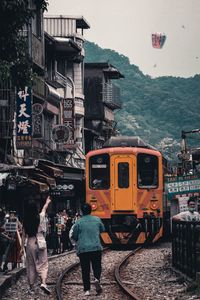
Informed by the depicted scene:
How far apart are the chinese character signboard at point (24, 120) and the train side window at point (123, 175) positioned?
3224 millimetres

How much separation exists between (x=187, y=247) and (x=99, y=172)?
11.7 m

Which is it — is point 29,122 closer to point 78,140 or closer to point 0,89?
point 0,89

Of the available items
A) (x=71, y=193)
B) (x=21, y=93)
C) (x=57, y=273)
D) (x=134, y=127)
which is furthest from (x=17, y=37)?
(x=134, y=127)

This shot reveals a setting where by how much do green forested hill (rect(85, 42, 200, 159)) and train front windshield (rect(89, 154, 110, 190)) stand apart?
3937 inches

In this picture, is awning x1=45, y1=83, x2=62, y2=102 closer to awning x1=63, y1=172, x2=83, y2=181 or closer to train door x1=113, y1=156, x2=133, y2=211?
awning x1=63, y1=172, x2=83, y2=181

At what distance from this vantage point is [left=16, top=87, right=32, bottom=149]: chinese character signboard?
1201 inches

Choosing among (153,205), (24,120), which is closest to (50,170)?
(24,120)

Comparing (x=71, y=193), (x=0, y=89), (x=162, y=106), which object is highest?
(x=162, y=106)

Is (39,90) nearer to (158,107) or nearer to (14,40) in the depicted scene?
(14,40)

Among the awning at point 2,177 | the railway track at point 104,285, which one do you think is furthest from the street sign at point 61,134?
the awning at point 2,177

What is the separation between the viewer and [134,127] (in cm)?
14275

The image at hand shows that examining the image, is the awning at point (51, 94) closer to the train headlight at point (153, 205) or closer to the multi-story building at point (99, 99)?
the train headlight at point (153, 205)

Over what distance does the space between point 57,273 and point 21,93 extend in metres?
9.82

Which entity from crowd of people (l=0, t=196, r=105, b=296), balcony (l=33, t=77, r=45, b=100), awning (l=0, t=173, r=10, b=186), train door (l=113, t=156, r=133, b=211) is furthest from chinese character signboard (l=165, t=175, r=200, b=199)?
balcony (l=33, t=77, r=45, b=100)
